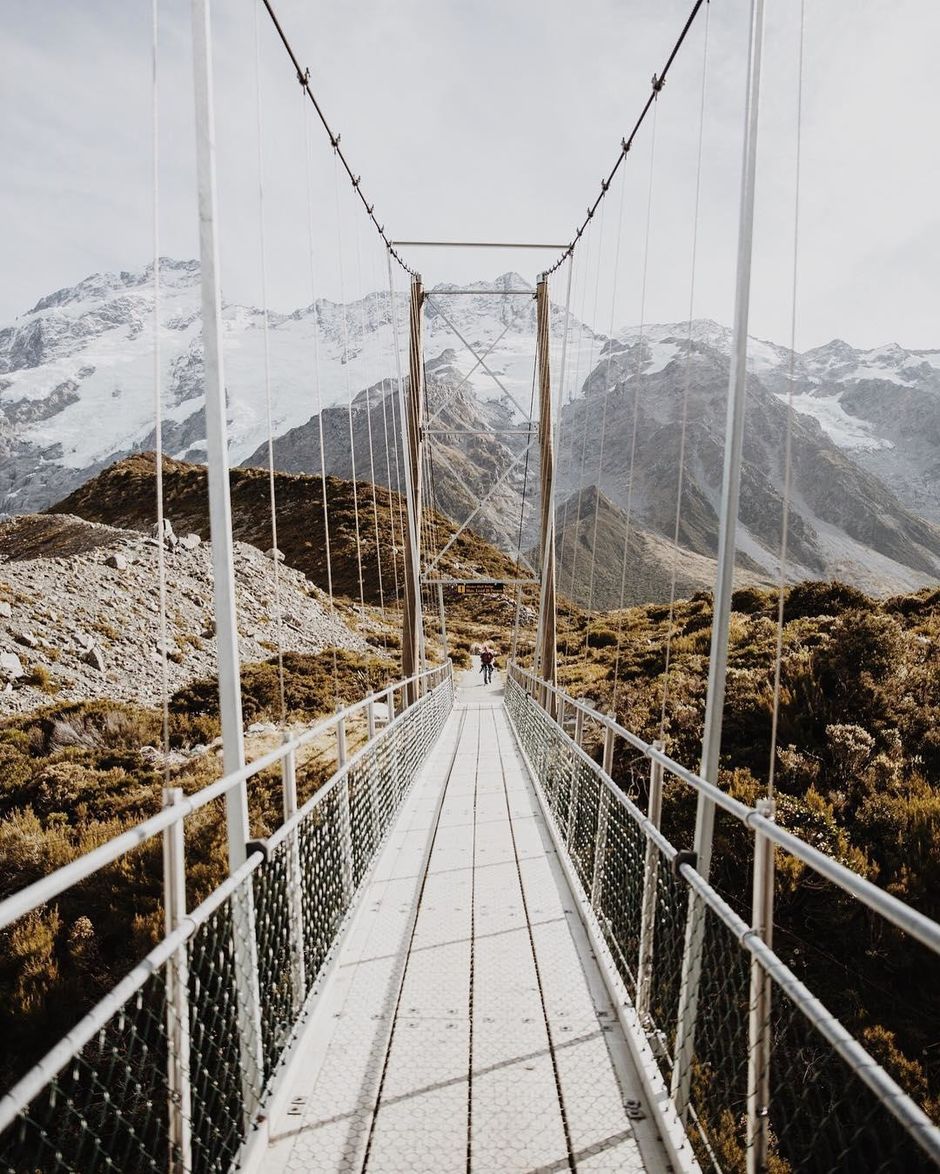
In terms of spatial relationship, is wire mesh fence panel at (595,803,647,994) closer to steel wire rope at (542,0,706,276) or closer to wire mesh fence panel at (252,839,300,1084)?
wire mesh fence panel at (252,839,300,1084)

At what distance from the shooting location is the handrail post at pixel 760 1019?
163 centimetres

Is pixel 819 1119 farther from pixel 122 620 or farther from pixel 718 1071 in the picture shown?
pixel 122 620

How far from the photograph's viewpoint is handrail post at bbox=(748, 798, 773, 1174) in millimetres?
1634

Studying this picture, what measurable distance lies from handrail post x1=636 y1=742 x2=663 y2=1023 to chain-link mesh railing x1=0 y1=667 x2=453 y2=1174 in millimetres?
1095

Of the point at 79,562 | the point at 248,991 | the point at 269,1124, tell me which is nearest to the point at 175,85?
the point at 248,991

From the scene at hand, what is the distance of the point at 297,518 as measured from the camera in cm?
4353

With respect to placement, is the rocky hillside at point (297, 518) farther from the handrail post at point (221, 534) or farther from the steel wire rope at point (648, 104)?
the handrail post at point (221, 534)

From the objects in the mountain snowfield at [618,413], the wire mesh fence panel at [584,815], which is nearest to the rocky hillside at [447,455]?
the mountain snowfield at [618,413]

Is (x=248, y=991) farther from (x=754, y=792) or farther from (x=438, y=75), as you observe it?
(x=438, y=75)

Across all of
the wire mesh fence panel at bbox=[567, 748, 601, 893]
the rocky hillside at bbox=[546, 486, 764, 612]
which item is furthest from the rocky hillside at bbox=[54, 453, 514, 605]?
the wire mesh fence panel at bbox=[567, 748, 601, 893]

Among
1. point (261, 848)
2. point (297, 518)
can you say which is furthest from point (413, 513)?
point (297, 518)

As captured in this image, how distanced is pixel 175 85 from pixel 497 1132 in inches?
181

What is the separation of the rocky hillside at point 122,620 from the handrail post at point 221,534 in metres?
8.38

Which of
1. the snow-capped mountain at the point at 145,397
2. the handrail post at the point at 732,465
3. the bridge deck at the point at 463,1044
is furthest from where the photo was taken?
the snow-capped mountain at the point at 145,397
